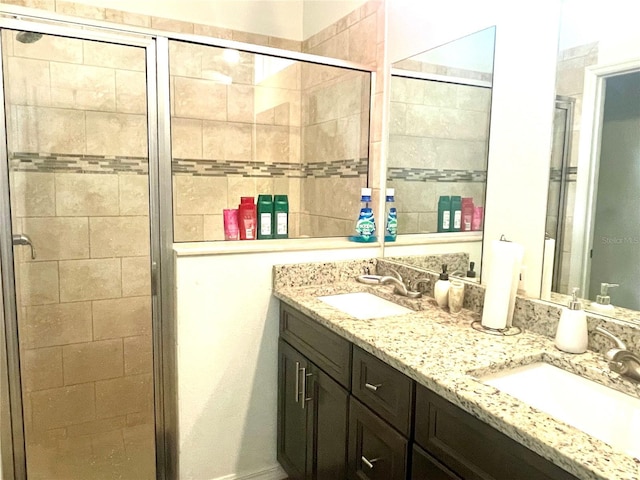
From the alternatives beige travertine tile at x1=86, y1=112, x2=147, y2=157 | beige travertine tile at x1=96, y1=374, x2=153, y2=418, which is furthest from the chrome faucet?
beige travertine tile at x1=86, y1=112, x2=147, y2=157

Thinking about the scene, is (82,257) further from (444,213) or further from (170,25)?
(444,213)

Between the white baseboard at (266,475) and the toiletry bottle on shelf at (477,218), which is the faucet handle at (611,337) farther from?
the white baseboard at (266,475)

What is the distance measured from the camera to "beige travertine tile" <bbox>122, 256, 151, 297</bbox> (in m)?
2.12

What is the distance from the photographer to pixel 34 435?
1.99 meters

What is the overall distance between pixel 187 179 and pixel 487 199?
1.59 m

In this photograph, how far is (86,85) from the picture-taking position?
7.36 ft

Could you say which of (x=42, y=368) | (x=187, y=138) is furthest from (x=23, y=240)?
(x=187, y=138)

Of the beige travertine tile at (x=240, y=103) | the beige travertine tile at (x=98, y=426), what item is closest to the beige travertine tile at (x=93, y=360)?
the beige travertine tile at (x=98, y=426)

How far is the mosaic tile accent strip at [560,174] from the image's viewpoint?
1.34 meters

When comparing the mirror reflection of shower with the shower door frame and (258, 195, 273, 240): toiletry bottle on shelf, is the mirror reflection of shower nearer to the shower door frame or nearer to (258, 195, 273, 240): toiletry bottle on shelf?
the shower door frame

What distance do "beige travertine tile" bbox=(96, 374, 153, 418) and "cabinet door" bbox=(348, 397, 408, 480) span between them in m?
1.09

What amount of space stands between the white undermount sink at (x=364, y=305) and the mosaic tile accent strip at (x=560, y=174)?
0.71 metres

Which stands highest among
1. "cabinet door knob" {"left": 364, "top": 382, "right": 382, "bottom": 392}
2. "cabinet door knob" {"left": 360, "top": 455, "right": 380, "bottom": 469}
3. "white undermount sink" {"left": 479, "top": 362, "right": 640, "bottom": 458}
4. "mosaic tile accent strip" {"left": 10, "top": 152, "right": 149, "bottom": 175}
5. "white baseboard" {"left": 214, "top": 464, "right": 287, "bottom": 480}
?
"mosaic tile accent strip" {"left": 10, "top": 152, "right": 149, "bottom": 175}

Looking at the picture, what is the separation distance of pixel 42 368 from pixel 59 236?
62 centimetres
